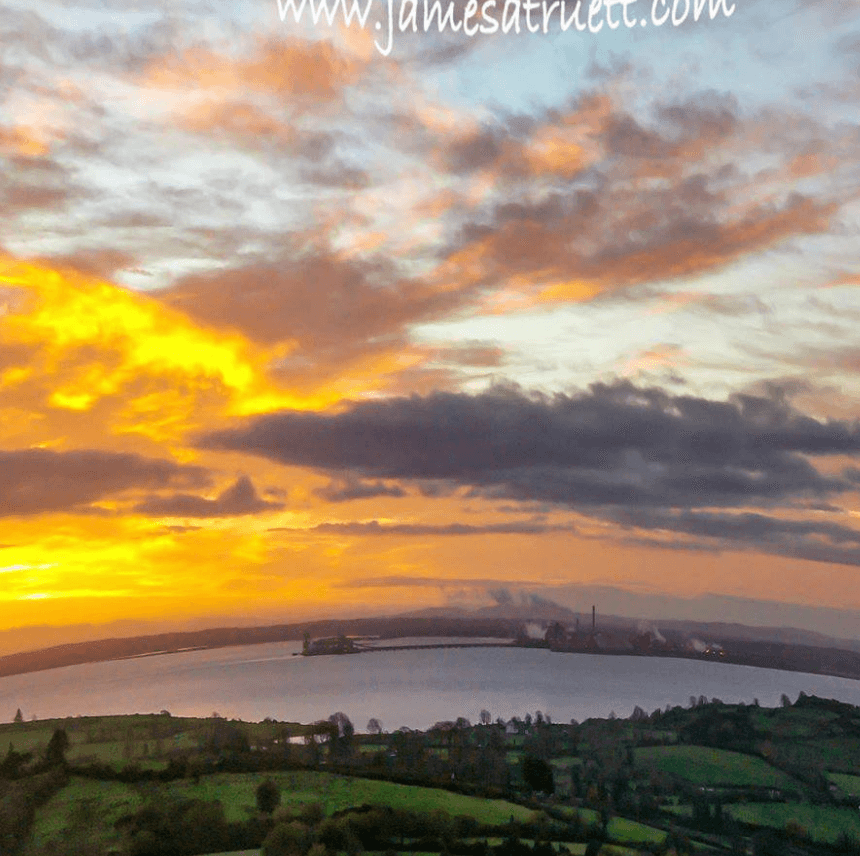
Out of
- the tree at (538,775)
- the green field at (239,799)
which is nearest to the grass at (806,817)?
the tree at (538,775)

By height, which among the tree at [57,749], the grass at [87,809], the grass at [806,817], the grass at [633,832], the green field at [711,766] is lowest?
the grass at [806,817]

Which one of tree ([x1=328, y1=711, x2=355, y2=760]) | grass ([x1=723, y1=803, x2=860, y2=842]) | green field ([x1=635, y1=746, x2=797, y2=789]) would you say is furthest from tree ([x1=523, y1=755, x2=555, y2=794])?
tree ([x1=328, y1=711, x2=355, y2=760])

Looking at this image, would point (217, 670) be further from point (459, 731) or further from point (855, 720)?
point (855, 720)

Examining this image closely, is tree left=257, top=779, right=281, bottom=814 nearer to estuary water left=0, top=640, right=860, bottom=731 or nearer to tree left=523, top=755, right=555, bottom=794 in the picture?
tree left=523, top=755, right=555, bottom=794

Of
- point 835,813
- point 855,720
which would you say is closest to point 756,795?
point 835,813

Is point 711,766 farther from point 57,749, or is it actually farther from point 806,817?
point 57,749

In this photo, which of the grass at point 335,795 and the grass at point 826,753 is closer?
the grass at point 335,795

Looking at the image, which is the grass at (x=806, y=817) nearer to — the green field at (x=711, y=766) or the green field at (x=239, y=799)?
the green field at (x=711, y=766)

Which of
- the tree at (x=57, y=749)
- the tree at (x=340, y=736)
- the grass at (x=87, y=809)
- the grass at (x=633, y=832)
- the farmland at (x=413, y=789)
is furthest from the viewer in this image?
the tree at (x=340, y=736)
